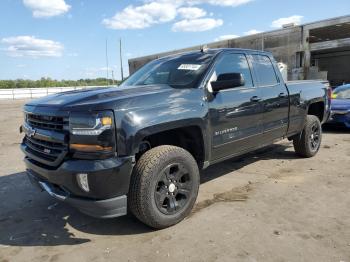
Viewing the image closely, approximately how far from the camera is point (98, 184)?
3096 millimetres

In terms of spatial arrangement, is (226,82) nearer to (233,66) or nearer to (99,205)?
(233,66)

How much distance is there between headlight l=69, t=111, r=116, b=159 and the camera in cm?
309

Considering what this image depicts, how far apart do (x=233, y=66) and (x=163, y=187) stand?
2.04 meters

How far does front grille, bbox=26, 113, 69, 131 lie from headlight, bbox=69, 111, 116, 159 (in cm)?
15

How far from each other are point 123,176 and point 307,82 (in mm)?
4453

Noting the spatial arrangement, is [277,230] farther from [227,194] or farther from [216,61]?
[216,61]

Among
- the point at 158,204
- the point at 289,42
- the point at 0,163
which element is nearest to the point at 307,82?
the point at 158,204

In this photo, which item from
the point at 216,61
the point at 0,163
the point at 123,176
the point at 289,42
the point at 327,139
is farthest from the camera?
the point at 289,42

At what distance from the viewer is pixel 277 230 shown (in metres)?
3.51

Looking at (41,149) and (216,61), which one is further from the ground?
(216,61)

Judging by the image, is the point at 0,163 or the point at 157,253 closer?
the point at 157,253

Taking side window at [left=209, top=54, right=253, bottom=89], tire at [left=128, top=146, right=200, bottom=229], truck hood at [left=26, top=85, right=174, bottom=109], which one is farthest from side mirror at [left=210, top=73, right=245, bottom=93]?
tire at [left=128, top=146, right=200, bottom=229]

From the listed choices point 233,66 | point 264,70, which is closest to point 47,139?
point 233,66

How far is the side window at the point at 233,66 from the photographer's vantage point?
4373 millimetres
